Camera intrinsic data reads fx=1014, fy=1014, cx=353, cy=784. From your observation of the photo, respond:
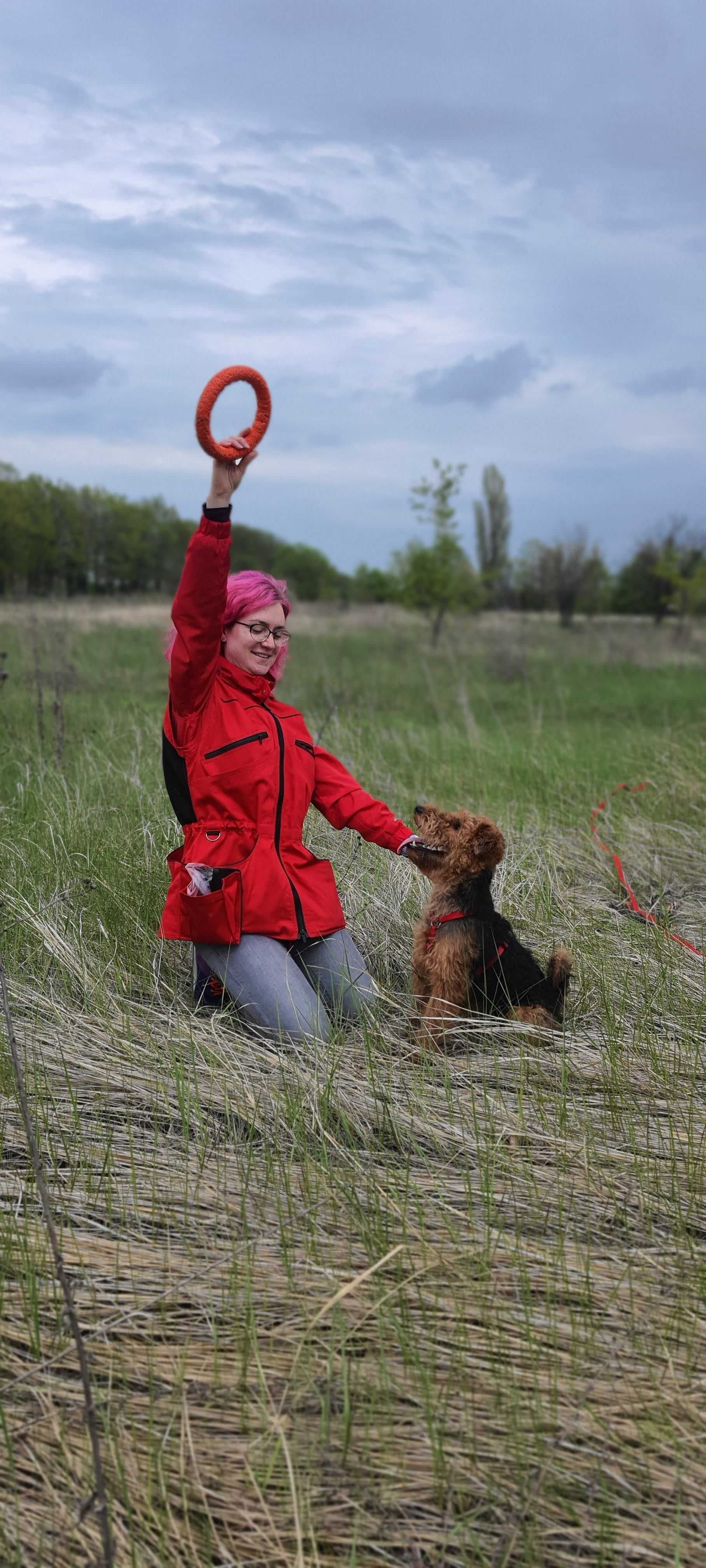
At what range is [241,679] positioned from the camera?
3766 mm

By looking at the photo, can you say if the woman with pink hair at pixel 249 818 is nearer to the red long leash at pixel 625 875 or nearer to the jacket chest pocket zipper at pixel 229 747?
the jacket chest pocket zipper at pixel 229 747

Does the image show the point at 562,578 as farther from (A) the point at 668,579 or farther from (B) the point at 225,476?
(B) the point at 225,476

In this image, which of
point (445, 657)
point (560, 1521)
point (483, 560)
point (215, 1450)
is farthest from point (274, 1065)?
point (483, 560)

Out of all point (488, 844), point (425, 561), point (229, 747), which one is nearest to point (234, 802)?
point (229, 747)

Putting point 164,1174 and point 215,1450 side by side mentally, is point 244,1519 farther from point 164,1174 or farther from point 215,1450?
point 164,1174

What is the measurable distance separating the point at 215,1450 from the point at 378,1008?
196 centimetres

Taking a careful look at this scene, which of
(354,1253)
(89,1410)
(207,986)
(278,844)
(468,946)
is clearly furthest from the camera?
(207,986)

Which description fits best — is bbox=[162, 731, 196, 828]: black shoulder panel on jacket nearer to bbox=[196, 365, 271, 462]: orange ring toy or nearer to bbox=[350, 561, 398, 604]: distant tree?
bbox=[196, 365, 271, 462]: orange ring toy

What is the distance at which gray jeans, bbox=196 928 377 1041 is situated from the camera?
352cm

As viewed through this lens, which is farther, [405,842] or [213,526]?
[405,842]

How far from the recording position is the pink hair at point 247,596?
3.70 meters

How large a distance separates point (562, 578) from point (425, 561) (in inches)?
765

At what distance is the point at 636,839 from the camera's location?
6.47 metres

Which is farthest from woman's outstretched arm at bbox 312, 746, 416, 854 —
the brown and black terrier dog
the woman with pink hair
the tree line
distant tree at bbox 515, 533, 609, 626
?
distant tree at bbox 515, 533, 609, 626
